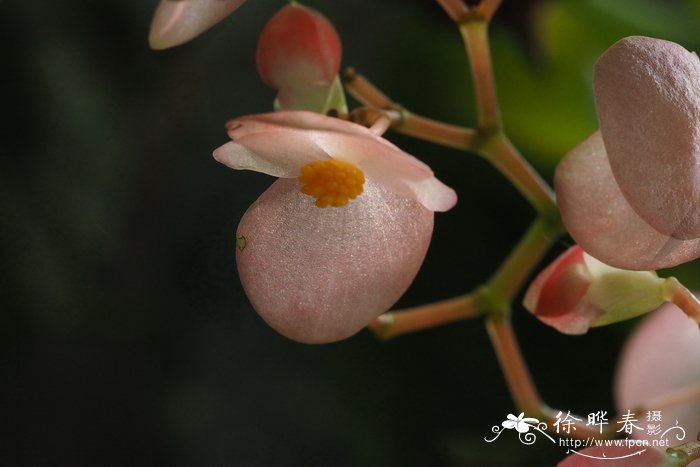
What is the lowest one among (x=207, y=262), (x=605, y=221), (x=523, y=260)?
(x=207, y=262)

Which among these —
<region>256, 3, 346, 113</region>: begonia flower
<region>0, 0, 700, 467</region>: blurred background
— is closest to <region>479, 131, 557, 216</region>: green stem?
<region>256, 3, 346, 113</region>: begonia flower

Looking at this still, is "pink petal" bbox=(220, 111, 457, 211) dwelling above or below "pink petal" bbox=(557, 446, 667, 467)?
above

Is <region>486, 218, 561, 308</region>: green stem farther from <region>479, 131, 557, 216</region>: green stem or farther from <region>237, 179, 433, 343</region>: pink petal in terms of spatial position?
<region>237, 179, 433, 343</region>: pink petal

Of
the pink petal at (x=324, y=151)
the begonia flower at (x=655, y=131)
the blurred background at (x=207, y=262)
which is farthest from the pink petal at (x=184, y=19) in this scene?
the blurred background at (x=207, y=262)

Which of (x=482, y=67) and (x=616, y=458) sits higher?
(x=482, y=67)

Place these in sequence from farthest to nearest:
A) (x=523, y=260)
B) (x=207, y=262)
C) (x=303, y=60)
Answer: (x=207, y=262) < (x=523, y=260) < (x=303, y=60)

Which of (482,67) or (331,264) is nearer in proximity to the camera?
(331,264)

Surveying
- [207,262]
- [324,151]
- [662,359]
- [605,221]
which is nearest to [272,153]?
[324,151]

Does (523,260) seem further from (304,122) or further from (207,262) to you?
(207,262)

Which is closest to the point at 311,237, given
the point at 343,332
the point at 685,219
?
the point at 343,332
